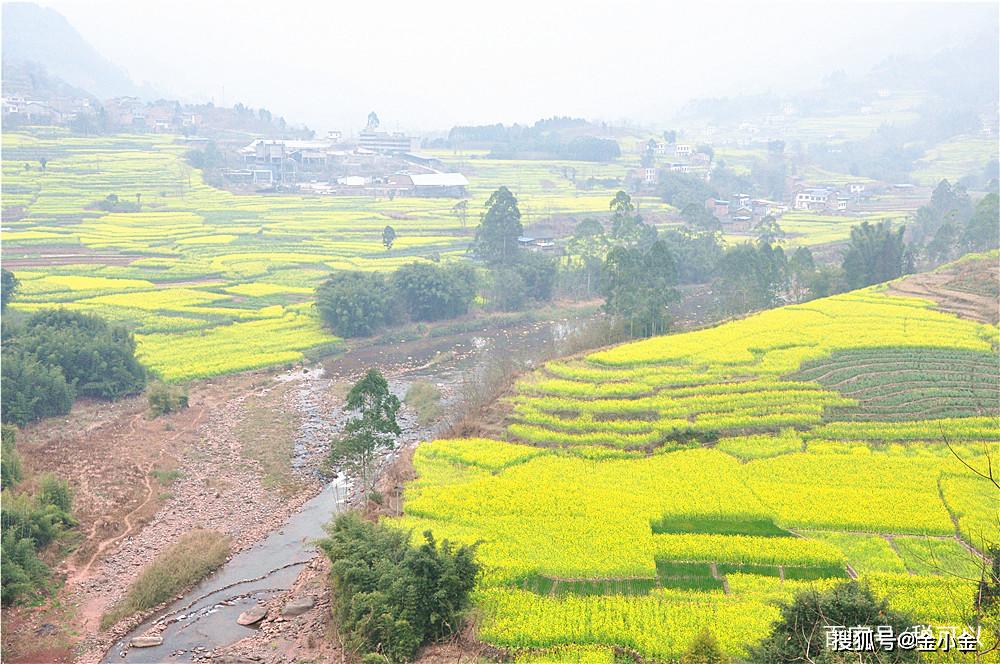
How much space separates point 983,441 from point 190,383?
23.7m

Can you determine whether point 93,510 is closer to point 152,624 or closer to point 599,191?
point 152,624

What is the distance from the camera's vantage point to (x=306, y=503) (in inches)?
815

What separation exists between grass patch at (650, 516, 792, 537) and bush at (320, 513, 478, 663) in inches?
Result: 183

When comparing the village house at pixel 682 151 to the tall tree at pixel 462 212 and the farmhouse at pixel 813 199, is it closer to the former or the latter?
the farmhouse at pixel 813 199

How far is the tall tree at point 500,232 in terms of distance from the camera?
44.1 m

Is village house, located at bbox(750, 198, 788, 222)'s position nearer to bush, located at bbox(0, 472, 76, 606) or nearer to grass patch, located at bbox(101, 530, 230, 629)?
grass patch, located at bbox(101, 530, 230, 629)

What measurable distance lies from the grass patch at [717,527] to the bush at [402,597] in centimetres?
464

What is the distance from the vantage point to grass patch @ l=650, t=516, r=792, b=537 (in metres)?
16.0

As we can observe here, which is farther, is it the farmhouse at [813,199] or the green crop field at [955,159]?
the green crop field at [955,159]

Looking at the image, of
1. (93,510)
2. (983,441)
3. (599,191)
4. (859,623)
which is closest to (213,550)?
(93,510)

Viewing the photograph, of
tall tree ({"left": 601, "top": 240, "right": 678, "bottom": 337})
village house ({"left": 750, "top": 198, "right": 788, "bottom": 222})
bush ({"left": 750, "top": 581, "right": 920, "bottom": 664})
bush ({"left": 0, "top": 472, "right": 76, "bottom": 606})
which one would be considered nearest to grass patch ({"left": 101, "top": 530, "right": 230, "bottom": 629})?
bush ({"left": 0, "top": 472, "right": 76, "bottom": 606})

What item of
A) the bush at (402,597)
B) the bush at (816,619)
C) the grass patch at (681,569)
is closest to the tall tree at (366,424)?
the bush at (402,597)

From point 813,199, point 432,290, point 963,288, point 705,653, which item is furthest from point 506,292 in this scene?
point 813,199

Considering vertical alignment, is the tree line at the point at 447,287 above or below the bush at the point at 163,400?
above
